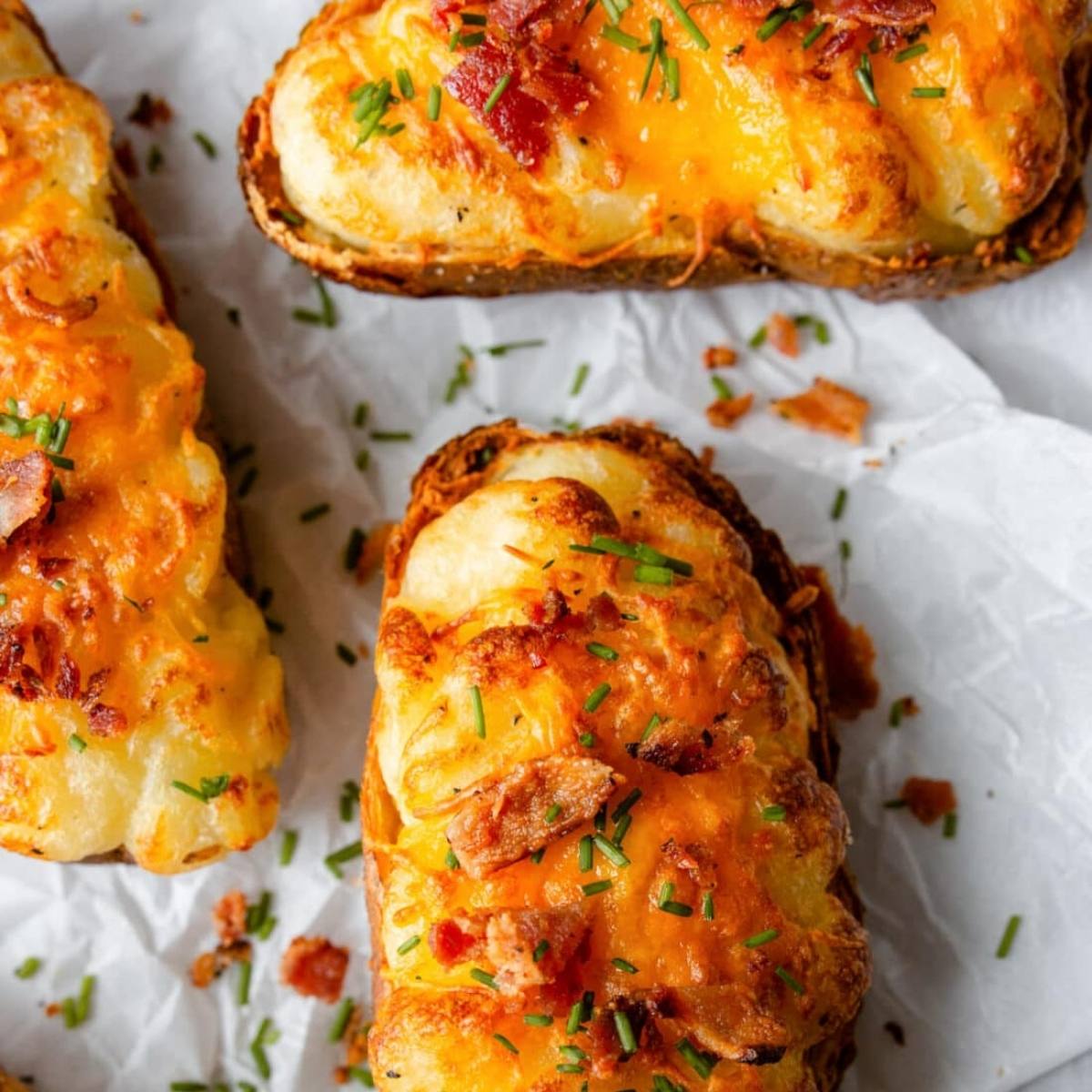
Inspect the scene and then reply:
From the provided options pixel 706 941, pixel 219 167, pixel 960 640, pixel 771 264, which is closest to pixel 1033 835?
pixel 960 640

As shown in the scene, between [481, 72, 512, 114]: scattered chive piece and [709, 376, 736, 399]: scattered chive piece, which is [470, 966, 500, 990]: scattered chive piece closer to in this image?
[709, 376, 736, 399]: scattered chive piece

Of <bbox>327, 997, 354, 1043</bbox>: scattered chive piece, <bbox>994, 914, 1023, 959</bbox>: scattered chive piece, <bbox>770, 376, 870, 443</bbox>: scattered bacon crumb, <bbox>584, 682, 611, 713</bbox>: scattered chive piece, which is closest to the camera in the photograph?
<bbox>584, 682, 611, 713</bbox>: scattered chive piece

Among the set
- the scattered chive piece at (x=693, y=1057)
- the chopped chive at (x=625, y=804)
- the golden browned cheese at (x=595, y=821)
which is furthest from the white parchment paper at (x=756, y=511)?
the chopped chive at (x=625, y=804)

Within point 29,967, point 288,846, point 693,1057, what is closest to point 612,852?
point 693,1057

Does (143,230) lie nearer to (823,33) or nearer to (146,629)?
(146,629)

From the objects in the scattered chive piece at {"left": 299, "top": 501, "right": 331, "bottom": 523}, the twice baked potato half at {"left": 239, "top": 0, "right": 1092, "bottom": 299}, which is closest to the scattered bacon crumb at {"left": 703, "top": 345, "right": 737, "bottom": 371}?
the twice baked potato half at {"left": 239, "top": 0, "right": 1092, "bottom": 299}

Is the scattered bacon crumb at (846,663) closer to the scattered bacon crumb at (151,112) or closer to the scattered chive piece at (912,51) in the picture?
the scattered chive piece at (912,51)
